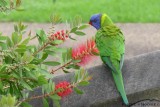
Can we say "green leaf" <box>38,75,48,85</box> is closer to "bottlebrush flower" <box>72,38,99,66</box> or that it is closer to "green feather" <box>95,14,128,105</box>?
"bottlebrush flower" <box>72,38,99,66</box>

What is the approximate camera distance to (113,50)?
11.4 feet

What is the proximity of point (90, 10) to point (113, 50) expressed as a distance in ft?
19.6

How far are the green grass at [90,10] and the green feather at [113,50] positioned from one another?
17.1 feet

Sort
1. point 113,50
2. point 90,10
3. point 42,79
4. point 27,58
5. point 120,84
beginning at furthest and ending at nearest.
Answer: point 90,10 → point 113,50 → point 120,84 → point 42,79 → point 27,58

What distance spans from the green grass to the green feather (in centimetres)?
521

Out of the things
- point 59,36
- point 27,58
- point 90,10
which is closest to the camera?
point 27,58

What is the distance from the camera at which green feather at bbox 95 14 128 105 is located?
3182mm

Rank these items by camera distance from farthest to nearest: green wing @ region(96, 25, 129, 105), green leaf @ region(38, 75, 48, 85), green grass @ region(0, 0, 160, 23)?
green grass @ region(0, 0, 160, 23), green wing @ region(96, 25, 129, 105), green leaf @ region(38, 75, 48, 85)

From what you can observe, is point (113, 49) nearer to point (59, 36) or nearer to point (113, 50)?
point (113, 50)

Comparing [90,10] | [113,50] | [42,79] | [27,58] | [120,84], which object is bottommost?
[90,10]

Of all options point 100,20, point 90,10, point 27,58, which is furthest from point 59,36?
point 90,10

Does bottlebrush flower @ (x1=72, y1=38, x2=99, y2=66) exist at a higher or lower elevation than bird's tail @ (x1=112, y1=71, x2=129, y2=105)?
higher

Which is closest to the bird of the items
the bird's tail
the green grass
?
the bird's tail

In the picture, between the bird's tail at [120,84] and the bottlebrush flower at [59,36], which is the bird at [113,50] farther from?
the bottlebrush flower at [59,36]
